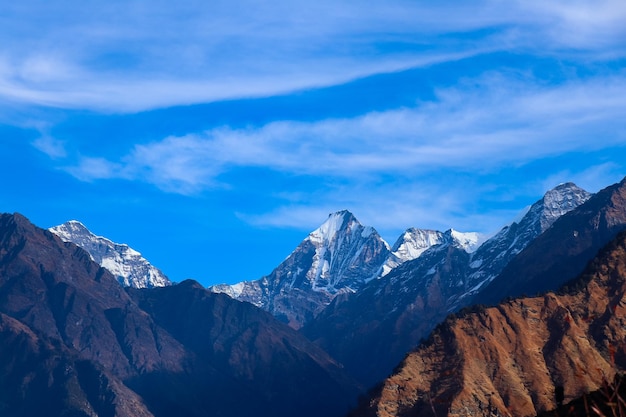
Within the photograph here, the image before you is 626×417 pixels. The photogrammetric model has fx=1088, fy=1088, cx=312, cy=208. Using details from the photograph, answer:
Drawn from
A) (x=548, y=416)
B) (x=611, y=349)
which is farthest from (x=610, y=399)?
(x=548, y=416)

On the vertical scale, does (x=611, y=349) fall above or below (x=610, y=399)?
above

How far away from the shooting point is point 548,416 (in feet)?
508

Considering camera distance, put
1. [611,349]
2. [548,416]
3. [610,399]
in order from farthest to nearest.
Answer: [548,416] < [611,349] < [610,399]

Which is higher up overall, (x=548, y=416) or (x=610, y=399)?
(x=548, y=416)

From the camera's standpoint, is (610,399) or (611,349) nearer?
(610,399)

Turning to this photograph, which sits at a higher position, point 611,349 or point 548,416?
point 548,416

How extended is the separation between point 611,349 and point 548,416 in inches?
4853

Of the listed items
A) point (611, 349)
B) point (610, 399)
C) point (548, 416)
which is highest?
point (548, 416)

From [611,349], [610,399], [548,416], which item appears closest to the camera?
[610,399]

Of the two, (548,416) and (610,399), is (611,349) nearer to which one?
(610,399)

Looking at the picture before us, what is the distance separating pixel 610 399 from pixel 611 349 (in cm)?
507

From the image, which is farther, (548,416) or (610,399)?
(548,416)
